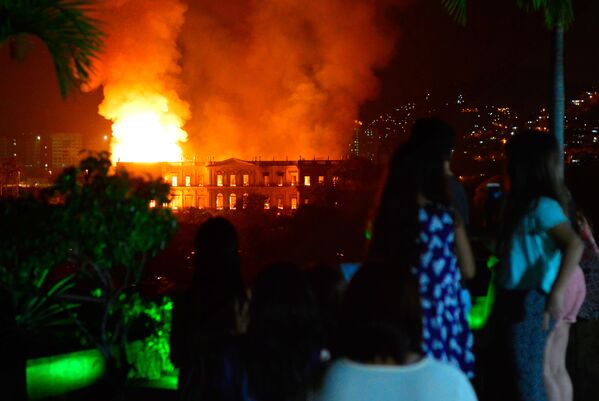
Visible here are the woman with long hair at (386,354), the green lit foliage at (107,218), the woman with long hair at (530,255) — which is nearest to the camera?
the woman with long hair at (386,354)

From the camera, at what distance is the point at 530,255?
397cm

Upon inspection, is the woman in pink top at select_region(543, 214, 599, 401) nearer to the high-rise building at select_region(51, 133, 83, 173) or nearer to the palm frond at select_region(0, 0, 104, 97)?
the palm frond at select_region(0, 0, 104, 97)

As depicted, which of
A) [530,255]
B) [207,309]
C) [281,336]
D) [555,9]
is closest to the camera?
[281,336]

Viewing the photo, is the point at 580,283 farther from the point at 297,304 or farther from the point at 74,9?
the point at 74,9

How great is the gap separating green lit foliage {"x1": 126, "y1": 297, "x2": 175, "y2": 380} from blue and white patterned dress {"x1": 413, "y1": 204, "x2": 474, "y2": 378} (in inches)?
96.6

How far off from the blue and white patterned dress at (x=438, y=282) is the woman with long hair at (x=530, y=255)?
1.45ft

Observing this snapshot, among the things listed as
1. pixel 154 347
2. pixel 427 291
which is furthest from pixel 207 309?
pixel 154 347

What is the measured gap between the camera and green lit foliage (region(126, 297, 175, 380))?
5.53 metres

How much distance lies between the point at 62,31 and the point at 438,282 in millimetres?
3193

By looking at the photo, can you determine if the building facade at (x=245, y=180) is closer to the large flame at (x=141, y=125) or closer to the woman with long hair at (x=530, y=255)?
the large flame at (x=141, y=125)

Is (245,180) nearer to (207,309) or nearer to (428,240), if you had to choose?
(428,240)

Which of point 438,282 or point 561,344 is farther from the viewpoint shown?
point 561,344

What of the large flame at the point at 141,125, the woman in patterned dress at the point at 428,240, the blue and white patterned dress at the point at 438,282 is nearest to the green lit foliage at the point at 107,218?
the woman in patterned dress at the point at 428,240

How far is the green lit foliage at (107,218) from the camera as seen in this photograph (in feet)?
15.1
